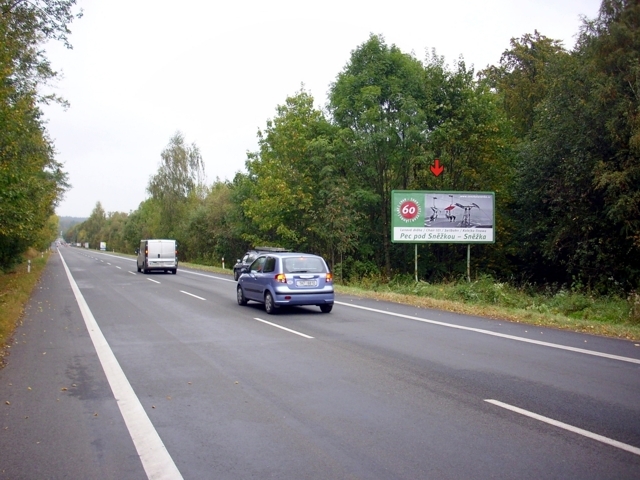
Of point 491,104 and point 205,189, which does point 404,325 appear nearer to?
point 491,104

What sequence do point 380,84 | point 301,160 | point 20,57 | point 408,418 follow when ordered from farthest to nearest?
point 301,160 < point 380,84 < point 20,57 < point 408,418

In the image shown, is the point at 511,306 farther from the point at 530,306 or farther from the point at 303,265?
the point at 303,265

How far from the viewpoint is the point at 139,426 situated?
6.13 meters

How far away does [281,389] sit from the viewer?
25.2 feet

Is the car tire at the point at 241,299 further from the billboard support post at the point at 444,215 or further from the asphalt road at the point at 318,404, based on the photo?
the billboard support post at the point at 444,215

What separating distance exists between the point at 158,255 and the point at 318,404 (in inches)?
1295

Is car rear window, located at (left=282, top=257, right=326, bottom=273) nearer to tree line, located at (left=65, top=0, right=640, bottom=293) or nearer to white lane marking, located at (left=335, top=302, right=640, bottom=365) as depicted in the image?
white lane marking, located at (left=335, top=302, right=640, bottom=365)

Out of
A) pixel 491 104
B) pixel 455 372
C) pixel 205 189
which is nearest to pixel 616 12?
pixel 491 104

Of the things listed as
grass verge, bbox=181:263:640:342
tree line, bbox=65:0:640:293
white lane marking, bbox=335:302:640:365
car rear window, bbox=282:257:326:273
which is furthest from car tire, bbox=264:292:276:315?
tree line, bbox=65:0:640:293

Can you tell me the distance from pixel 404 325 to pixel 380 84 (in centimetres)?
2616

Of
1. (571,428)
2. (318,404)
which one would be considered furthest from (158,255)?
(571,428)

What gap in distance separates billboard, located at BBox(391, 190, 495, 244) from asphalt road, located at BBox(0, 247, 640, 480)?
14586mm

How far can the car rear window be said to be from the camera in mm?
16125

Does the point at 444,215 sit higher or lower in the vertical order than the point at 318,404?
higher
